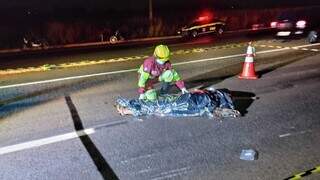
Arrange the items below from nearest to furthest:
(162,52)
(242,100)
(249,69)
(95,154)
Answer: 1. (95,154)
2. (162,52)
3. (242,100)
4. (249,69)

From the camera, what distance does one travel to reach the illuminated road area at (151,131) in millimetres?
5688

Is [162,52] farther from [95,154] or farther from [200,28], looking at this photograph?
[200,28]

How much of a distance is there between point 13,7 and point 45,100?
3262cm

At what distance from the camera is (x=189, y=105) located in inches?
306

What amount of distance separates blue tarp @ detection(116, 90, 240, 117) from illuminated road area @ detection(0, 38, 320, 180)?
158 mm

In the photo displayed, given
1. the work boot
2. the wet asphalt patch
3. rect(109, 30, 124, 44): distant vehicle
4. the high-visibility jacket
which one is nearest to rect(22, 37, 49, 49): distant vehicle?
rect(109, 30, 124, 44): distant vehicle

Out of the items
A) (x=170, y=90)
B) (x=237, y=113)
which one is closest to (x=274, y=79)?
(x=170, y=90)

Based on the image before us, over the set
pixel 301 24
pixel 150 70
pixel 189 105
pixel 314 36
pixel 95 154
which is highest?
pixel 301 24

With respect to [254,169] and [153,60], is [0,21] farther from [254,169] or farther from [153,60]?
[254,169]

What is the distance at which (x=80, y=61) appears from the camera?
49.8ft

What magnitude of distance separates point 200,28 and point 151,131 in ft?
54.6

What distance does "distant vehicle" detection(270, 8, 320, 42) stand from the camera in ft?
59.6

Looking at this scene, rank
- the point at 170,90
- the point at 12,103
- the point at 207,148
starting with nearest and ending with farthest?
the point at 207,148 < the point at 12,103 < the point at 170,90

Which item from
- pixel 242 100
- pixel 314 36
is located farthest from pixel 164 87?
pixel 314 36
